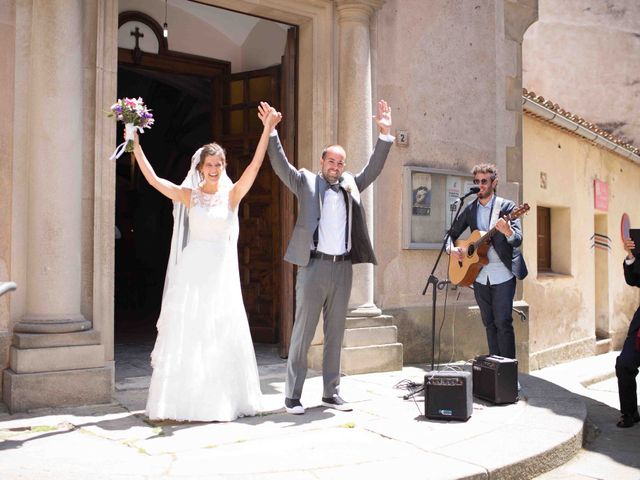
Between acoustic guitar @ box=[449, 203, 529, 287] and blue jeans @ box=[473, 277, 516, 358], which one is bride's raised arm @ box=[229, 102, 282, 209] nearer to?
acoustic guitar @ box=[449, 203, 529, 287]

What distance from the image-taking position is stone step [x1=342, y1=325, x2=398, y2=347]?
6332 millimetres

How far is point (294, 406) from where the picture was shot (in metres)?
4.72

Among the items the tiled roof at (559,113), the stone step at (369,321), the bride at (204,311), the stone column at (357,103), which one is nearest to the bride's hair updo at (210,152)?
the bride at (204,311)

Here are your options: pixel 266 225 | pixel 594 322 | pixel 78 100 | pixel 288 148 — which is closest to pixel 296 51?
pixel 288 148

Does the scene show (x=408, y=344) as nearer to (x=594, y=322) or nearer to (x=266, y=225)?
(x=266, y=225)

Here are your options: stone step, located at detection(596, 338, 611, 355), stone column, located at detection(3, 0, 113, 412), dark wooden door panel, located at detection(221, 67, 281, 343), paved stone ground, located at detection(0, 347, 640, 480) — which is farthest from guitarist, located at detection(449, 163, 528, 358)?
stone step, located at detection(596, 338, 611, 355)

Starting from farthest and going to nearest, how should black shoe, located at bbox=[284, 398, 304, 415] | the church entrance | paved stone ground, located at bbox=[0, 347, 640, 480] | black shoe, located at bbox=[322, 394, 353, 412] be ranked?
the church entrance
black shoe, located at bbox=[322, 394, 353, 412]
black shoe, located at bbox=[284, 398, 304, 415]
paved stone ground, located at bbox=[0, 347, 640, 480]

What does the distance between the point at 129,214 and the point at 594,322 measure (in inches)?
Result: 394

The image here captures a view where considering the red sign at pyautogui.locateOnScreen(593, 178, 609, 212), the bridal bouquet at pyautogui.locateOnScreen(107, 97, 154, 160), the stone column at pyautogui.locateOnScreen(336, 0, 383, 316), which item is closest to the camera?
the bridal bouquet at pyautogui.locateOnScreen(107, 97, 154, 160)

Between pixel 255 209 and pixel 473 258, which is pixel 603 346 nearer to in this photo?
pixel 255 209

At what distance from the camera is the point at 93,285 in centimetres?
518

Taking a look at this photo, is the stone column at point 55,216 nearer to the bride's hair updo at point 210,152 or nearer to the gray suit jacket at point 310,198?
the bride's hair updo at point 210,152

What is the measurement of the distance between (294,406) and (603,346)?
996 centimetres

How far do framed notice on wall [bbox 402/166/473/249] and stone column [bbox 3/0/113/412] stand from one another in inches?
136
